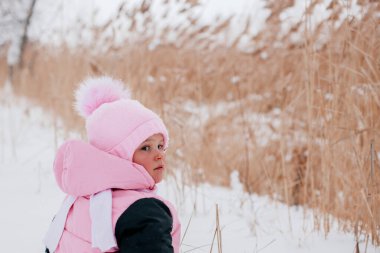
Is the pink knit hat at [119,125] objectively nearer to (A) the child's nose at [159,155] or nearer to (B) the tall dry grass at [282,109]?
(A) the child's nose at [159,155]

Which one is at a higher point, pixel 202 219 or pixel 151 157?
pixel 151 157

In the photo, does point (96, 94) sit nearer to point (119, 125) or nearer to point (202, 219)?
point (119, 125)

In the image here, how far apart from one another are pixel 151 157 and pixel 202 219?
74cm

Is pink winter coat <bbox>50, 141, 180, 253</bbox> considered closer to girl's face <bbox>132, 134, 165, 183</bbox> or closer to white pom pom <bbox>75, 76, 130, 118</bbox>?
girl's face <bbox>132, 134, 165, 183</bbox>

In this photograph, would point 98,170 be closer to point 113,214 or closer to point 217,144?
point 113,214

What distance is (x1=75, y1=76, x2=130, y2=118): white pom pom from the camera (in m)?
1.18

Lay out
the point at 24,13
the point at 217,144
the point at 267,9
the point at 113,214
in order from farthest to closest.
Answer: the point at 24,13 < the point at 217,144 < the point at 267,9 < the point at 113,214

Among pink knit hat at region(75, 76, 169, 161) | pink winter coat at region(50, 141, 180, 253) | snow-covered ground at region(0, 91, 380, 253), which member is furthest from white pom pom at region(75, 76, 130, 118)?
snow-covered ground at region(0, 91, 380, 253)

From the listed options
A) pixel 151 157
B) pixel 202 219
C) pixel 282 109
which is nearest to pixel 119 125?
pixel 151 157

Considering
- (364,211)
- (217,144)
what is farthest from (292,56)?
(364,211)

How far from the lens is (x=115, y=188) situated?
1022 mm

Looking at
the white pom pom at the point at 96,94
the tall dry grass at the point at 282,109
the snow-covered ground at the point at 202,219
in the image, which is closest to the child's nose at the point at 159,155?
the white pom pom at the point at 96,94

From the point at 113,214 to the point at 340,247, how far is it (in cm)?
81

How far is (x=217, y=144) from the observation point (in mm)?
2861
